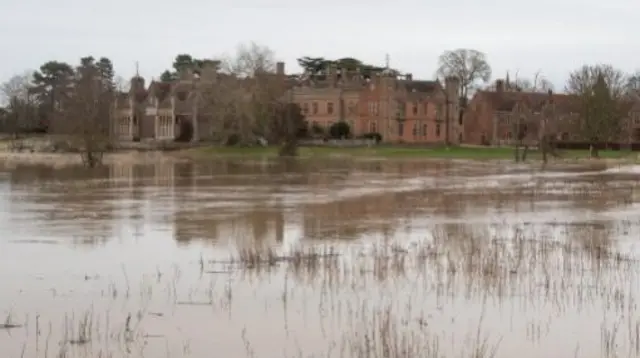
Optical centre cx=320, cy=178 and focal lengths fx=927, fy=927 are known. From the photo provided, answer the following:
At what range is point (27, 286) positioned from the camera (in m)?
15.1

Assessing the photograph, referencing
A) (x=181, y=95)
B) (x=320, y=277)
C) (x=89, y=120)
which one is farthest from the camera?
(x=181, y=95)

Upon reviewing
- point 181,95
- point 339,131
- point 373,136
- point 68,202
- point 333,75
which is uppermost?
point 333,75

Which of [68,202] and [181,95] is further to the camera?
[181,95]

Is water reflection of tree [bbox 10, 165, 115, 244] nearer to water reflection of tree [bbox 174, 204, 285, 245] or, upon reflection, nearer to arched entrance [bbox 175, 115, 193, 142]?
water reflection of tree [bbox 174, 204, 285, 245]

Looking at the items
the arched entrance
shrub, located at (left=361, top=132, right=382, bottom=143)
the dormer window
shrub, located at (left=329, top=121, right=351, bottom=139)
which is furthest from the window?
the dormer window

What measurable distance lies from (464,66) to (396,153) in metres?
36.3

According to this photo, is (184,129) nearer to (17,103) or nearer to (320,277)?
(17,103)

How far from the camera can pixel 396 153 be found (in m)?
80.6

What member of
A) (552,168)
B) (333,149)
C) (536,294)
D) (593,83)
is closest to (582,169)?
(552,168)

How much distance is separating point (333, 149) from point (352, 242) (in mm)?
65071

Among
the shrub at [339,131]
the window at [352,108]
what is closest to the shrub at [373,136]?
the shrub at [339,131]

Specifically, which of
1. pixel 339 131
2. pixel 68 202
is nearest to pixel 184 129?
pixel 339 131

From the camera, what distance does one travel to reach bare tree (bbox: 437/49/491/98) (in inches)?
4439

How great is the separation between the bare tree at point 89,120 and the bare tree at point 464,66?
131 ft
